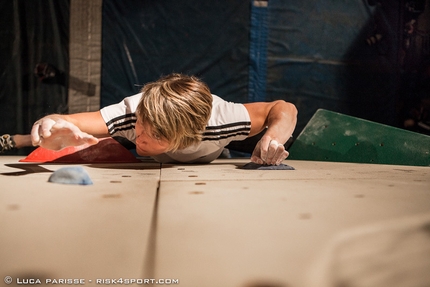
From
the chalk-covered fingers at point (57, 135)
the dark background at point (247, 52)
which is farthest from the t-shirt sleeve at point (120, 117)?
the dark background at point (247, 52)

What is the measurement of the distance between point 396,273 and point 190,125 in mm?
921

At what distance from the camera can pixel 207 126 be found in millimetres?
1360

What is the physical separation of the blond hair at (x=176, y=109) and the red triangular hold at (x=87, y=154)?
396 millimetres

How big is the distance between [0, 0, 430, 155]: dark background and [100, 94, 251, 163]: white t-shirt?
3.93ft

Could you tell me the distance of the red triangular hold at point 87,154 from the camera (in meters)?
1.42

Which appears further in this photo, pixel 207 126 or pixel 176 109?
pixel 207 126

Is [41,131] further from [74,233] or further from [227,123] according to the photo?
[227,123]

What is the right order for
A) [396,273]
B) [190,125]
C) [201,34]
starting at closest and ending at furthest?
[396,273], [190,125], [201,34]

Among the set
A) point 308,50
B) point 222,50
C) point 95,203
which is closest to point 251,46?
point 222,50

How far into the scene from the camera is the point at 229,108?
1451 mm

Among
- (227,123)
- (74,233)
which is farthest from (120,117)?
(74,233)

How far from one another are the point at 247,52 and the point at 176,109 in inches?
74.6

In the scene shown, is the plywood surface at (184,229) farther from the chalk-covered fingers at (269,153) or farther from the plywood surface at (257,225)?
the chalk-covered fingers at (269,153)

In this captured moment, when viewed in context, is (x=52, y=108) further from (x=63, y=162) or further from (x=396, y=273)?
(x=396, y=273)
